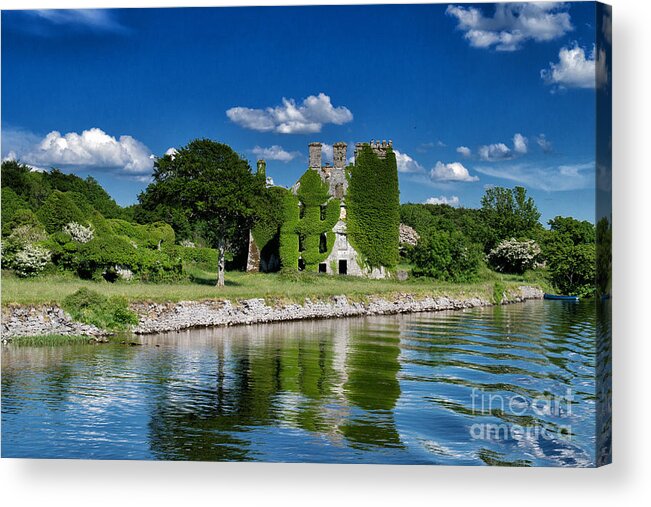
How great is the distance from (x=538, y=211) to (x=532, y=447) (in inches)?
147

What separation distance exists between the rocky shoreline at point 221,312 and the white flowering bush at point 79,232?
145cm

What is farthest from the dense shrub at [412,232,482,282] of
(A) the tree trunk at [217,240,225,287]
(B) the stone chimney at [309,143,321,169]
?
(A) the tree trunk at [217,240,225,287]

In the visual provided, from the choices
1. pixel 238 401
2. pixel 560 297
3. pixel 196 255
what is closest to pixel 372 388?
pixel 238 401

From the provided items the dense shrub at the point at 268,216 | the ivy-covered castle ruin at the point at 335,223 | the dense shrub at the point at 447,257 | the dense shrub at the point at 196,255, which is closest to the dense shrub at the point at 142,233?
the dense shrub at the point at 196,255

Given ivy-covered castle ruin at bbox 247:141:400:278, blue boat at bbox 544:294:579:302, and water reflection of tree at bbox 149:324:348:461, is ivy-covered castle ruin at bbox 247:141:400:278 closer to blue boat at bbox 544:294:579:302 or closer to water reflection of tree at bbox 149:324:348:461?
blue boat at bbox 544:294:579:302

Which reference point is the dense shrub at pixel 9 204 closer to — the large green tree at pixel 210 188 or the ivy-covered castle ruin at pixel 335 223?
the large green tree at pixel 210 188

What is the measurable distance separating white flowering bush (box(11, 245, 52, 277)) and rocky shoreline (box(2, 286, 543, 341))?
739mm

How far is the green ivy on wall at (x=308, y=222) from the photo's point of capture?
21.2 metres

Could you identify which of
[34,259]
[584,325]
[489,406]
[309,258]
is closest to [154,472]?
[489,406]

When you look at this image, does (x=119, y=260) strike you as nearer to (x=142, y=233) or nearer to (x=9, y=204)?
(x=142, y=233)

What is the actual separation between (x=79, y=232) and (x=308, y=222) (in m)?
10.2

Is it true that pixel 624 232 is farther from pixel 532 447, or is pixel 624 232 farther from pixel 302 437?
pixel 302 437

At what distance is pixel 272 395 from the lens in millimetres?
9039

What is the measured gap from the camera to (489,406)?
838 centimetres
